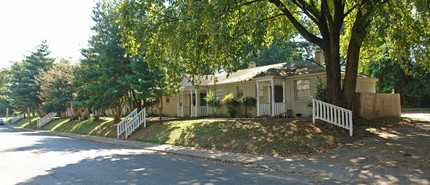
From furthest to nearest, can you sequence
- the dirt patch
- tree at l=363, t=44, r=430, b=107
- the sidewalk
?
tree at l=363, t=44, r=430, b=107
the dirt patch
the sidewalk

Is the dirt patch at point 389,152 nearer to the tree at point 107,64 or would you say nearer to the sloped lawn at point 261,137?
the sloped lawn at point 261,137

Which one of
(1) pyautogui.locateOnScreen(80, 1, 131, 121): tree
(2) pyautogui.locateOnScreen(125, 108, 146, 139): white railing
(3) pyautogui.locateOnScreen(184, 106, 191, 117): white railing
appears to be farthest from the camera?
(3) pyautogui.locateOnScreen(184, 106, 191, 117): white railing

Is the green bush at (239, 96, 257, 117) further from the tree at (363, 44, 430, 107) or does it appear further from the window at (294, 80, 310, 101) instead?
the tree at (363, 44, 430, 107)

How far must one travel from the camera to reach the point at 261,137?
10.8m

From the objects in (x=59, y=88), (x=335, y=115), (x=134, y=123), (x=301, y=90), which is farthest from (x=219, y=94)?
(x=59, y=88)

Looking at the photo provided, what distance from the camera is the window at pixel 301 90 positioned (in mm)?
17062

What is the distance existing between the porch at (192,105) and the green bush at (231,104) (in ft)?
9.68

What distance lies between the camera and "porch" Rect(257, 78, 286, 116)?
17011mm

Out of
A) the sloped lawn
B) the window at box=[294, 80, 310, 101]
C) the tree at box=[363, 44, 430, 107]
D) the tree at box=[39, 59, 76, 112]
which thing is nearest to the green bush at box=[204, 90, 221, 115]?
the sloped lawn

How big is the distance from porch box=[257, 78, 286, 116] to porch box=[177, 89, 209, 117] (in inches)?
206

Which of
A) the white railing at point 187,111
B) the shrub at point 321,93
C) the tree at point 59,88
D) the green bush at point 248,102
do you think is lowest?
the white railing at point 187,111

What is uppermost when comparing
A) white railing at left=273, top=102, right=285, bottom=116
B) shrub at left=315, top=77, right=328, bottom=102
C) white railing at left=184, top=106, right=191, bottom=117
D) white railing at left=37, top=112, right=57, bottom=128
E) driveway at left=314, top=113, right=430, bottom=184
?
shrub at left=315, top=77, right=328, bottom=102

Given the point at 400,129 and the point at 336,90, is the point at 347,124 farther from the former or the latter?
the point at 400,129

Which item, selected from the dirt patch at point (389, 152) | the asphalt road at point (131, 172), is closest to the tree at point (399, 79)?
the dirt patch at point (389, 152)
